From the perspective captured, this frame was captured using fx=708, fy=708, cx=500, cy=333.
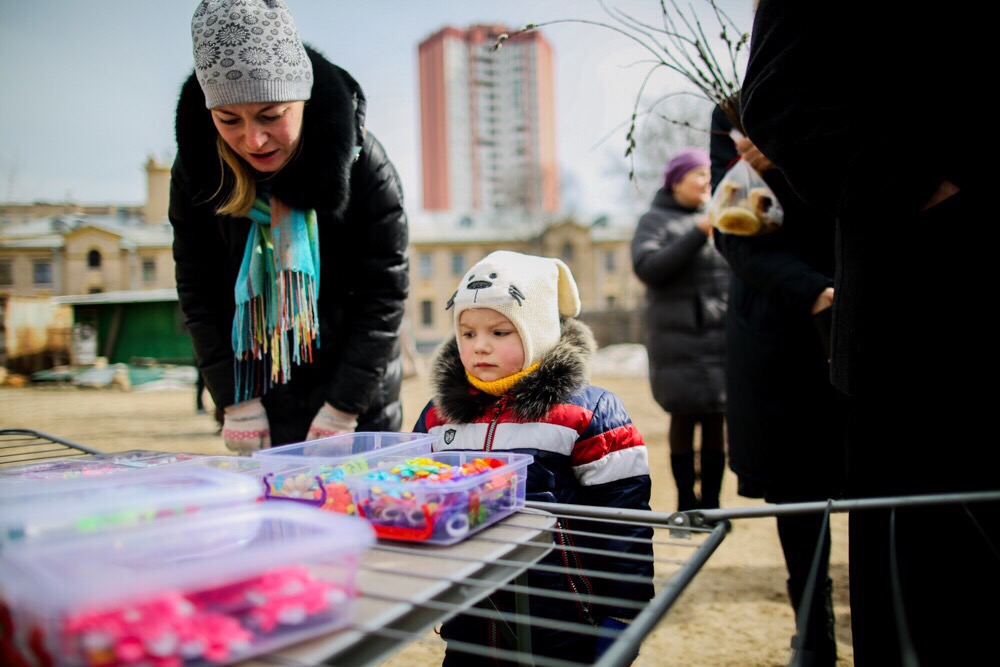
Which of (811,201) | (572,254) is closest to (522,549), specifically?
(811,201)

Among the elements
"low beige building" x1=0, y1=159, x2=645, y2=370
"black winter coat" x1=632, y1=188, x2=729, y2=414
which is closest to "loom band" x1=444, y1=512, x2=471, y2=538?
"low beige building" x1=0, y1=159, x2=645, y2=370

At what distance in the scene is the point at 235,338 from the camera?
6.78ft

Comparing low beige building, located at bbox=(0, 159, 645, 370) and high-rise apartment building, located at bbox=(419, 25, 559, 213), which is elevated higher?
high-rise apartment building, located at bbox=(419, 25, 559, 213)

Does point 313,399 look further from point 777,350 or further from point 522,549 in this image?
point 777,350

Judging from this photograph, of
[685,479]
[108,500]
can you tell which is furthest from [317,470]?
[685,479]

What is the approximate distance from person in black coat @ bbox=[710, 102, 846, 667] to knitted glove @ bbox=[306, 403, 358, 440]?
125 cm

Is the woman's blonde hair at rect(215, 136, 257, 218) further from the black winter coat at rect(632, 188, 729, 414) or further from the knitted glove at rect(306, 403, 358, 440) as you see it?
the black winter coat at rect(632, 188, 729, 414)

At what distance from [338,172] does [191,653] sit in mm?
1488

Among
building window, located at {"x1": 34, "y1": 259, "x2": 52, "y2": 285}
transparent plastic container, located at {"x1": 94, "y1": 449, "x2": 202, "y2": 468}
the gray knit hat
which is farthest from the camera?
building window, located at {"x1": 34, "y1": 259, "x2": 52, "y2": 285}

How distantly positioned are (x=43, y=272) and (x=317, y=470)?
13.5m

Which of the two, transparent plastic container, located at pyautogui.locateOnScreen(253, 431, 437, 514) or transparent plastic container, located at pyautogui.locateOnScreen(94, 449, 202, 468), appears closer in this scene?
transparent plastic container, located at pyautogui.locateOnScreen(253, 431, 437, 514)

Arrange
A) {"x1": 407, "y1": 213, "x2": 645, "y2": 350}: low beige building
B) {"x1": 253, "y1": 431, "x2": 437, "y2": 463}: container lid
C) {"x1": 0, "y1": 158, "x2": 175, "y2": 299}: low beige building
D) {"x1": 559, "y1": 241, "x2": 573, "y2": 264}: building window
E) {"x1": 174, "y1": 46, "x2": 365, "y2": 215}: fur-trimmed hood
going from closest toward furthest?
{"x1": 253, "y1": 431, "x2": 437, "y2": 463}: container lid → {"x1": 174, "y1": 46, "x2": 365, "y2": 215}: fur-trimmed hood → {"x1": 0, "y1": 158, "x2": 175, "y2": 299}: low beige building → {"x1": 407, "y1": 213, "x2": 645, "y2": 350}: low beige building → {"x1": 559, "y1": 241, "x2": 573, "y2": 264}: building window

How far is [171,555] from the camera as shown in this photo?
2.33ft

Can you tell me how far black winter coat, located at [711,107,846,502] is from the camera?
2074mm
